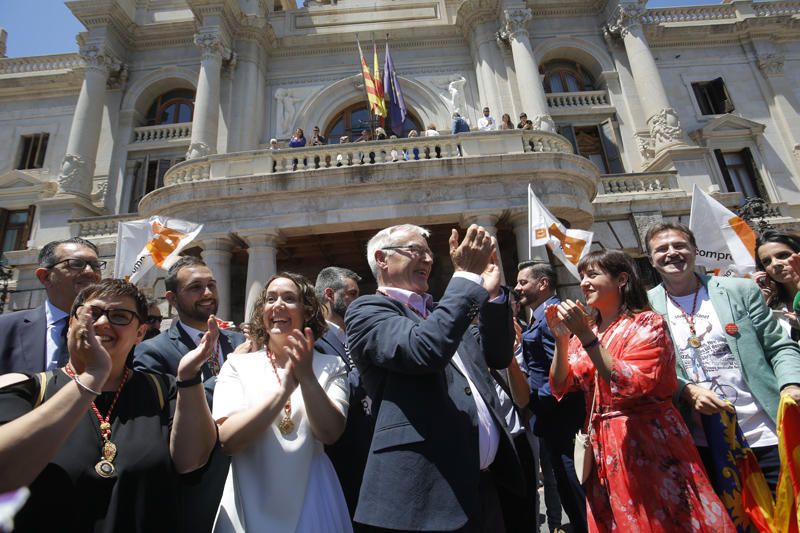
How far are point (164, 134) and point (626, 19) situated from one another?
61.5 ft

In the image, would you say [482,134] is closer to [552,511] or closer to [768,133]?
[552,511]

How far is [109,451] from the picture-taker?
6.10ft

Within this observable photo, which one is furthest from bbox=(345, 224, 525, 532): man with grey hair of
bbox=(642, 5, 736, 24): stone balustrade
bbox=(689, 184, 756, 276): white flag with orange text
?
bbox=(642, 5, 736, 24): stone balustrade

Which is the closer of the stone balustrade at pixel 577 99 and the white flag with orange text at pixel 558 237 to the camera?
the white flag with orange text at pixel 558 237

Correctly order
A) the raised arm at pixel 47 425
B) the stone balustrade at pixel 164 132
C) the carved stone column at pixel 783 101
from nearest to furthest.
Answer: the raised arm at pixel 47 425 → the carved stone column at pixel 783 101 → the stone balustrade at pixel 164 132

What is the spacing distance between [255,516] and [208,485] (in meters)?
0.39

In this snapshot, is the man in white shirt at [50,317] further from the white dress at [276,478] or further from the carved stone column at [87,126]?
the carved stone column at [87,126]

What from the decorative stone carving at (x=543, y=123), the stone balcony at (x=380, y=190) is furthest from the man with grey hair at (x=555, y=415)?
the decorative stone carving at (x=543, y=123)

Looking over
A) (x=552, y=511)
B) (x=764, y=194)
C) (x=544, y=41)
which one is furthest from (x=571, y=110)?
(x=552, y=511)

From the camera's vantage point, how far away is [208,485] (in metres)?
2.28

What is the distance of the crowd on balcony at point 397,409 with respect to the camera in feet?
5.97

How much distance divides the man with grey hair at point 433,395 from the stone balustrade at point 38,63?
23533 mm

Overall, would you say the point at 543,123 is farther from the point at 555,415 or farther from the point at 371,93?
the point at 555,415

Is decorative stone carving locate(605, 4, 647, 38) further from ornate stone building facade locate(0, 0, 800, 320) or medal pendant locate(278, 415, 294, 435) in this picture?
medal pendant locate(278, 415, 294, 435)
